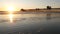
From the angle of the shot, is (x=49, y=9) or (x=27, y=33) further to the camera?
(x=49, y=9)

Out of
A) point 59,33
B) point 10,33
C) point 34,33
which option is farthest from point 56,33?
point 10,33

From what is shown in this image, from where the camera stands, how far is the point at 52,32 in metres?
16.7

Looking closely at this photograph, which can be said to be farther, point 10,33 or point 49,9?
point 49,9

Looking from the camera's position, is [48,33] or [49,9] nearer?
[48,33]

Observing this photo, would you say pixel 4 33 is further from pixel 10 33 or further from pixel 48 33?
pixel 48 33

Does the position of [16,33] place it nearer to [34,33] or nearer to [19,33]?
[19,33]

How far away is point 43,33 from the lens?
53.4 feet

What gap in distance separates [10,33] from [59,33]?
4.38 metres

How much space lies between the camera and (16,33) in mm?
16734

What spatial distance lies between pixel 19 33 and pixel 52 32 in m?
2.95

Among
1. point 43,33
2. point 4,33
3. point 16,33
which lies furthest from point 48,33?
point 4,33

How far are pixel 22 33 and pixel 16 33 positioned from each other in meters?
0.57

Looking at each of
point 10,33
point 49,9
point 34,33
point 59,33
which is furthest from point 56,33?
point 49,9

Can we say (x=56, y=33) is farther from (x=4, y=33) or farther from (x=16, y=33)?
(x=4, y=33)
